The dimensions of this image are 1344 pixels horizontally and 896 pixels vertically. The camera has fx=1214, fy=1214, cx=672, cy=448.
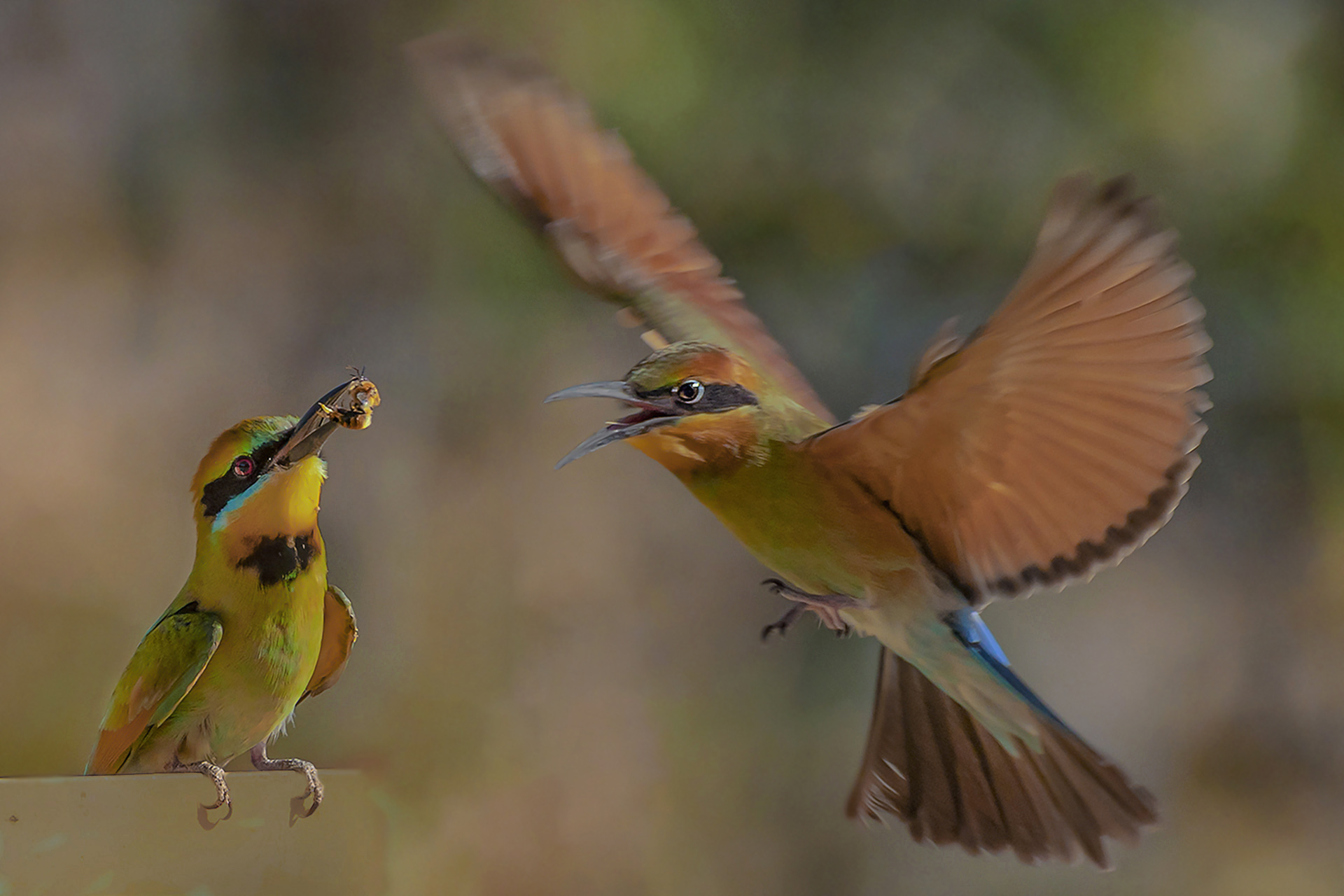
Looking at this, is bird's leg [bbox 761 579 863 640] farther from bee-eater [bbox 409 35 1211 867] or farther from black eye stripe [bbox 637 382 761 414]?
black eye stripe [bbox 637 382 761 414]

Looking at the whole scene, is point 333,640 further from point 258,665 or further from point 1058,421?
point 1058,421

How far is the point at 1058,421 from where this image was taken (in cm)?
76

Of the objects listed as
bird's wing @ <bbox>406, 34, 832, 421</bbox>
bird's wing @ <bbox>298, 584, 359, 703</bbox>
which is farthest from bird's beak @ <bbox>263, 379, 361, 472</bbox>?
bird's wing @ <bbox>406, 34, 832, 421</bbox>

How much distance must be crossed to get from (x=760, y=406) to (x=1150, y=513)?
0.85ft

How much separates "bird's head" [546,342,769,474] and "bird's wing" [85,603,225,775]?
0.87 feet

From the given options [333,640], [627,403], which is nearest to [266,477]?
[333,640]

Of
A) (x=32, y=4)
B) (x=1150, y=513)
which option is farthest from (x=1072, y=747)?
(x=32, y=4)

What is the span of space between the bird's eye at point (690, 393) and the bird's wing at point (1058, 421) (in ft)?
0.27

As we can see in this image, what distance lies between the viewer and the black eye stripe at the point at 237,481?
821mm

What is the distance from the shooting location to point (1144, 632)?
1.25 metres

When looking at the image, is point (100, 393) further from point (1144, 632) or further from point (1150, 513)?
point (1144, 632)

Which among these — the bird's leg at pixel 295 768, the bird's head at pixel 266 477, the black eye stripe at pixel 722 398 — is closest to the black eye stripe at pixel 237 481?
the bird's head at pixel 266 477

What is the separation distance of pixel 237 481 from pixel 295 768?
196 mm

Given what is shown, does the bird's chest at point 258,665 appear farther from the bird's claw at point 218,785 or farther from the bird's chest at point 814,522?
the bird's chest at point 814,522
